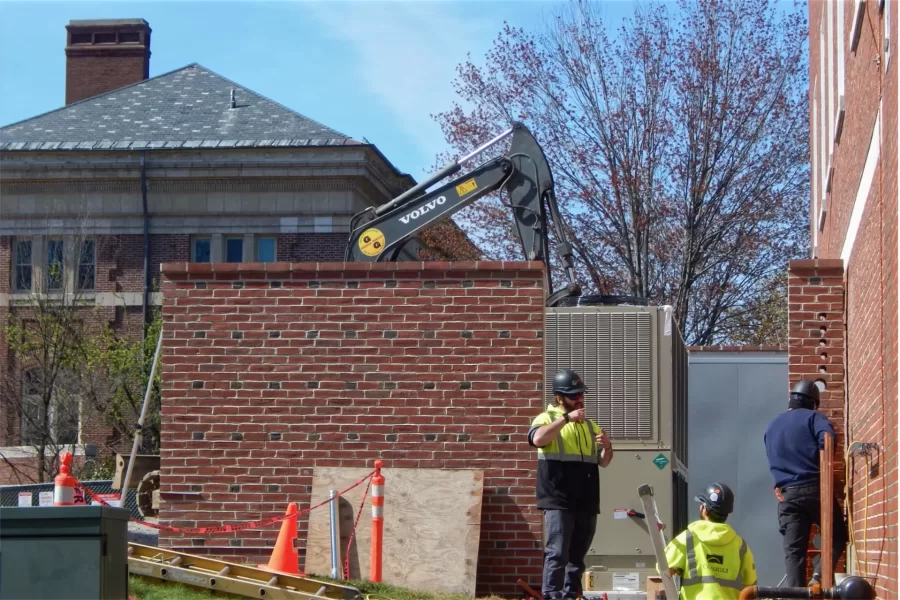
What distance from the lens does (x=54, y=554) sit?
5762mm

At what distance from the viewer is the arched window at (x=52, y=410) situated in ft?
94.1

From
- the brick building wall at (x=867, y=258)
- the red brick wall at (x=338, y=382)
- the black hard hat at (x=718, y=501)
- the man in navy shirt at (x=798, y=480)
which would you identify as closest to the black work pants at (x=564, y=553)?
the black hard hat at (x=718, y=501)

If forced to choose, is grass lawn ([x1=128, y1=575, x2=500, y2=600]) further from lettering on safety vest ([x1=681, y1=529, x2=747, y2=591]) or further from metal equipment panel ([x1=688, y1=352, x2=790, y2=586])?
metal equipment panel ([x1=688, y1=352, x2=790, y2=586])

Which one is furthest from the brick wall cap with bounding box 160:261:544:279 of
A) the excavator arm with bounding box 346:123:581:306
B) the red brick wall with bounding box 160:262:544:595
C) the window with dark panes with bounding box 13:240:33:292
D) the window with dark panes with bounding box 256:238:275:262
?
the window with dark panes with bounding box 13:240:33:292

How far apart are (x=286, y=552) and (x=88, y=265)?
910 inches

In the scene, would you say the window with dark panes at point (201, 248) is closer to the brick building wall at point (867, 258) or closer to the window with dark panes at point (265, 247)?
the window with dark panes at point (265, 247)

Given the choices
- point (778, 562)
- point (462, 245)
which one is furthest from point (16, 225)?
point (778, 562)

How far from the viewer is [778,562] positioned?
15.6 metres

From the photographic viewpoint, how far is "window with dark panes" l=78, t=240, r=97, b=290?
3198 cm

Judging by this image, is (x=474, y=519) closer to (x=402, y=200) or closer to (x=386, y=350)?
(x=386, y=350)

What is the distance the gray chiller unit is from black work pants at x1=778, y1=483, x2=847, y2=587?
70.2 inches

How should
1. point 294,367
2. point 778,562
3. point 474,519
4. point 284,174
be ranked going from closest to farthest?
point 474,519
point 294,367
point 778,562
point 284,174

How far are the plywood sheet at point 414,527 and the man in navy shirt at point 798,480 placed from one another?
2.52 meters

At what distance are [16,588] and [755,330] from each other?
2368 cm
